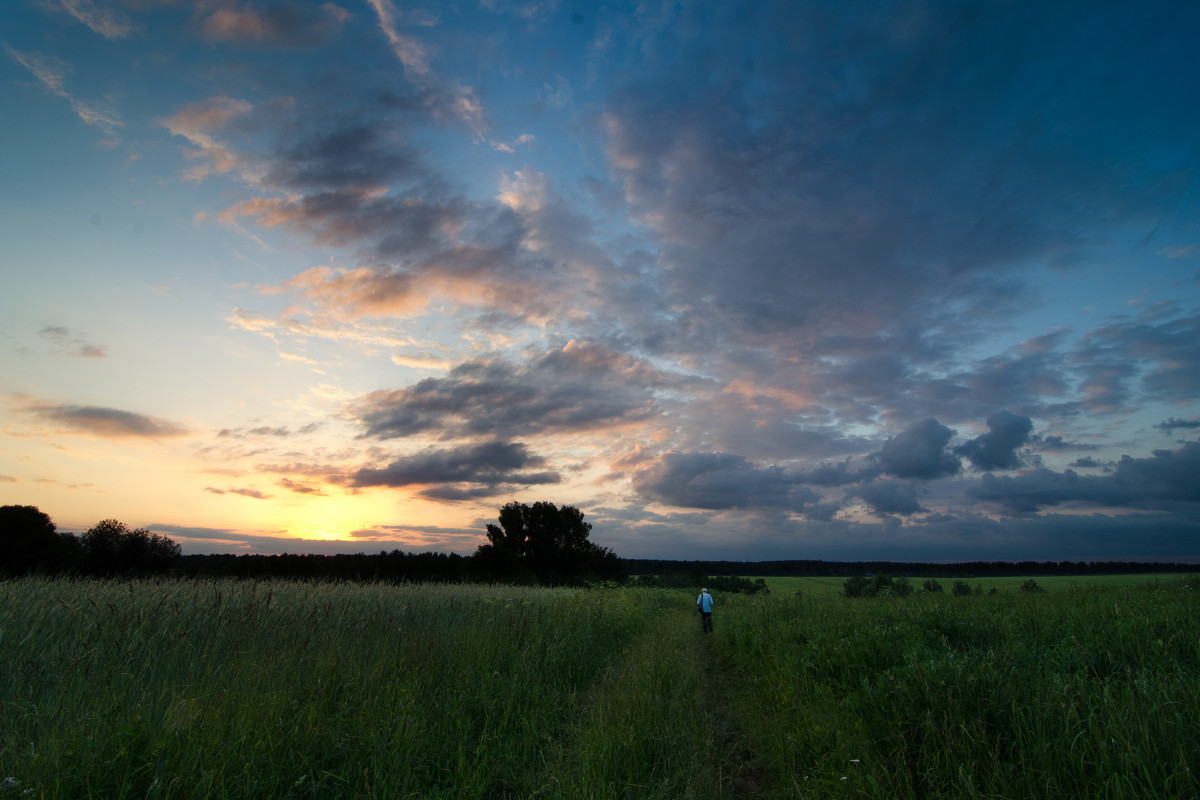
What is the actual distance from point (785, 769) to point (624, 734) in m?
1.79

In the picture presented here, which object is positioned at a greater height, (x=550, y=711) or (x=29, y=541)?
(x=29, y=541)

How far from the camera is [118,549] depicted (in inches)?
1673

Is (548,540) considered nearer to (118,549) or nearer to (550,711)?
(118,549)

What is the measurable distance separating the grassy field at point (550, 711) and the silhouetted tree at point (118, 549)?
42.2 metres

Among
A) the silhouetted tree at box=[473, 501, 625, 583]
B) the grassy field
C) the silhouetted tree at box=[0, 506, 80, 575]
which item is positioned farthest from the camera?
the silhouetted tree at box=[473, 501, 625, 583]

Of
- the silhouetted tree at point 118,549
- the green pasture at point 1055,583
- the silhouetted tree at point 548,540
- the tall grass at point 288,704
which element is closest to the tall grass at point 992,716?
the tall grass at point 288,704

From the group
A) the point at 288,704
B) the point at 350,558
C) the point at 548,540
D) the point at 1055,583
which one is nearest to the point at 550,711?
the point at 288,704

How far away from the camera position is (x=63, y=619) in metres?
8.16

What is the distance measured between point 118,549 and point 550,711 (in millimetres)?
53124

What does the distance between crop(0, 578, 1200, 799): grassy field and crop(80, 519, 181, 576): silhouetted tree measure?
139 feet

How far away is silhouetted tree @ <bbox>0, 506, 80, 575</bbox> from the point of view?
39750mm

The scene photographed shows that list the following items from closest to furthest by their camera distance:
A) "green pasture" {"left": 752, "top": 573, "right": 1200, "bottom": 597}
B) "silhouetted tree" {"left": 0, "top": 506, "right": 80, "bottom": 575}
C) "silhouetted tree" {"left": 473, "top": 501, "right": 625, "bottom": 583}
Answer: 1. "green pasture" {"left": 752, "top": 573, "right": 1200, "bottom": 597}
2. "silhouetted tree" {"left": 0, "top": 506, "right": 80, "bottom": 575}
3. "silhouetted tree" {"left": 473, "top": 501, "right": 625, "bottom": 583}

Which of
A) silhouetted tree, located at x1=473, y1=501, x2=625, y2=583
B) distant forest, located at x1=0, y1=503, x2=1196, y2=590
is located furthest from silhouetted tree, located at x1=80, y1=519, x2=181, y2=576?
silhouetted tree, located at x1=473, y1=501, x2=625, y2=583

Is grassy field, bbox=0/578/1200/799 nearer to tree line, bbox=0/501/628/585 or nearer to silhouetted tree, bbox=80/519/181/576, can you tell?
tree line, bbox=0/501/628/585
